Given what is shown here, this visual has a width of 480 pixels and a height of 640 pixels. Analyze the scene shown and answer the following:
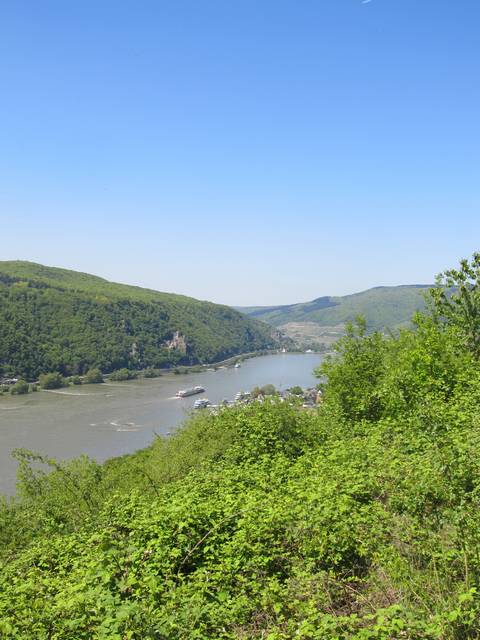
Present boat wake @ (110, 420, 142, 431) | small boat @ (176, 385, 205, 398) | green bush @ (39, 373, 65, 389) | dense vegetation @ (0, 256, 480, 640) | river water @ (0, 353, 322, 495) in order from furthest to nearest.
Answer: green bush @ (39, 373, 65, 389) < small boat @ (176, 385, 205, 398) < boat wake @ (110, 420, 142, 431) < river water @ (0, 353, 322, 495) < dense vegetation @ (0, 256, 480, 640)

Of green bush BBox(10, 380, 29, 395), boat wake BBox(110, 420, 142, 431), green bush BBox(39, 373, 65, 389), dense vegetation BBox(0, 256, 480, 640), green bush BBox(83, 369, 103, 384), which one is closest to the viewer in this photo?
dense vegetation BBox(0, 256, 480, 640)

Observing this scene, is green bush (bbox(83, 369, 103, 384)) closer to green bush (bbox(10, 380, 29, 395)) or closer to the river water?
the river water

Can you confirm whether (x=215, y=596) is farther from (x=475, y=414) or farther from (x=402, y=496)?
(x=475, y=414)

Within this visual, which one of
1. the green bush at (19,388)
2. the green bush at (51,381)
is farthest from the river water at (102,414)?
the green bush at (51,381)

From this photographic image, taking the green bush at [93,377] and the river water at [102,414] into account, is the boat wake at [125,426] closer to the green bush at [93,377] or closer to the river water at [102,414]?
the river water at [102,414]

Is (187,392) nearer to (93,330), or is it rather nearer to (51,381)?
(51,381)

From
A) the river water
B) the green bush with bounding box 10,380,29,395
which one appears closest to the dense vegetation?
the river water
